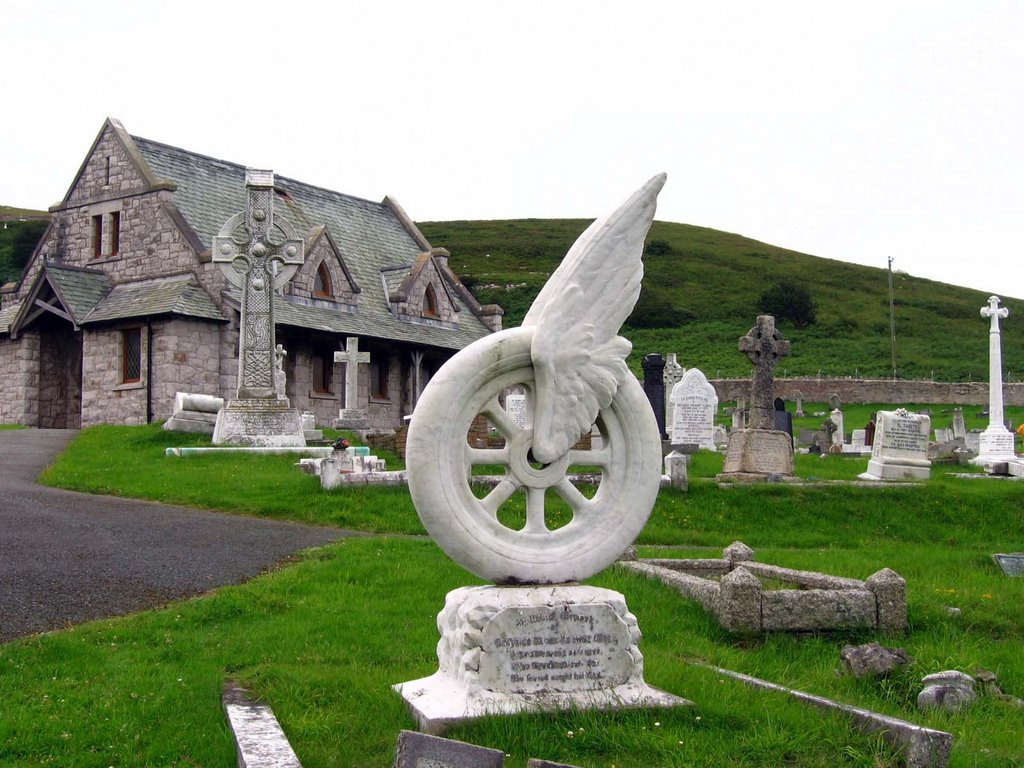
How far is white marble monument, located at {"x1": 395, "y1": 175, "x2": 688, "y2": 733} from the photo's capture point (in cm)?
548

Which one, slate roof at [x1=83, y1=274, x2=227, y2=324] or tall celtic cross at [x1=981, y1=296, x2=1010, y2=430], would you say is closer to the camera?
tall celtic cross at [x1=981, y1=296, x2=1010, y2=430]

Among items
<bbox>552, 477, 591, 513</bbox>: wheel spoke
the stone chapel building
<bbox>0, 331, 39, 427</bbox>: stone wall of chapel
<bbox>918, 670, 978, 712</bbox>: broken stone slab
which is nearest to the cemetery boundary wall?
the stone chapel building

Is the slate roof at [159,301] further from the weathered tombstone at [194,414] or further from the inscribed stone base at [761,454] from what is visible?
the inscribed stone base at [761,454]

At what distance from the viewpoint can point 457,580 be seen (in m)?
8.88

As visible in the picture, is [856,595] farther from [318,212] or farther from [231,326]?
[318,212]

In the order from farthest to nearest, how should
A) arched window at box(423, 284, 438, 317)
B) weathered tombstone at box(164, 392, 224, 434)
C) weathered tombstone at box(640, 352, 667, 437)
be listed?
1. arched window at box(423, 284, 438, 317)
2. weathered tombstone at box(640, 352, 667, 437)
3. weathered tombstone at box(164, 392, 224, 434)

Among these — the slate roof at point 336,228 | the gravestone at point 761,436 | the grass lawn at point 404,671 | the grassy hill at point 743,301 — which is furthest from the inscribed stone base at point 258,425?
the grassy hill at point 743,301

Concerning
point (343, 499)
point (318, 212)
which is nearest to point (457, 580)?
point (343, 499)

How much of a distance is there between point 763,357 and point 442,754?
50.1ft

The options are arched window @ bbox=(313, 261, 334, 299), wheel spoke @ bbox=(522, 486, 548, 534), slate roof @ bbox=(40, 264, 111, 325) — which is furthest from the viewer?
arched window @ bbox=(313, 261, 334, 299)

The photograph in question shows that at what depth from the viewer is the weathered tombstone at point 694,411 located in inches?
912

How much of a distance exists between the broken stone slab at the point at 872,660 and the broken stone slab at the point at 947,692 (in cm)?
29

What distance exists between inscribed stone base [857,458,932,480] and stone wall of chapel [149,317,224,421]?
16557mm

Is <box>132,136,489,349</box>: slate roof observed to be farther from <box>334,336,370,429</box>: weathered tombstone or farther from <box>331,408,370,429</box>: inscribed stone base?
<box>331,408,370,429</box>: inscribed stone base
